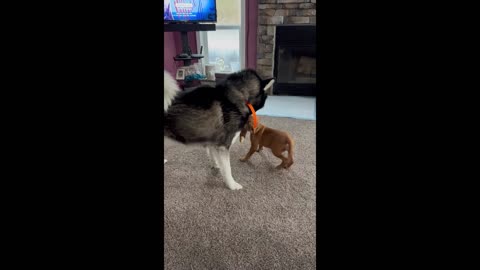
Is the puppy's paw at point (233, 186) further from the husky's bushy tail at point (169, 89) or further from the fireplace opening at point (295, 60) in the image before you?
the fireplace opening at point (295, 60)

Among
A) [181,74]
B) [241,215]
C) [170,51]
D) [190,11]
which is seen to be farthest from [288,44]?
[241,215]

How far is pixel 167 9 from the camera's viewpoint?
283 centimetres

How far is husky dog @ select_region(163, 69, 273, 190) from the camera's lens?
1.34 m

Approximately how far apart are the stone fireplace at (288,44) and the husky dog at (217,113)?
6.44ft

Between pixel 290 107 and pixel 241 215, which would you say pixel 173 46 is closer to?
pixel 290 107

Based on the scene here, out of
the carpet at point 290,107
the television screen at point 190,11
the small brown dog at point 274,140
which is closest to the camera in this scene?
the small brown dog at point 274,140

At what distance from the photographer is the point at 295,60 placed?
11.2ft

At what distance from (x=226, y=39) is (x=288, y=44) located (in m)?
Result: 0.94

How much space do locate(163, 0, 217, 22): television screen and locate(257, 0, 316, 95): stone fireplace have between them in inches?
29.3

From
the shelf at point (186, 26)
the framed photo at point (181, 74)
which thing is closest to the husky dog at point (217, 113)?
the shelf at point (186, 26)

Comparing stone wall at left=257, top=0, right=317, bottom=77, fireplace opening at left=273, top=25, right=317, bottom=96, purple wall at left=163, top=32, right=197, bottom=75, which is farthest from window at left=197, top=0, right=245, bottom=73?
fireplace opening at left=273, top=25, right=317, bottom=96

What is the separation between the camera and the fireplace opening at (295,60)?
3.23m

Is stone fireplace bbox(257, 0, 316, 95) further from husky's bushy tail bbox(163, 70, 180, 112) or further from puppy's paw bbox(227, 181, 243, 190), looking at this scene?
husky's bushy tail bbox(163, 70, 180, 112)
